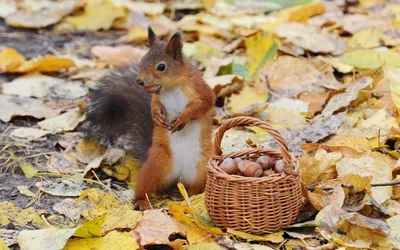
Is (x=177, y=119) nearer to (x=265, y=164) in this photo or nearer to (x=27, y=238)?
(x=265, y=164)

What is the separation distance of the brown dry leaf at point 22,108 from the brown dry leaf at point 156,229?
1.18 m

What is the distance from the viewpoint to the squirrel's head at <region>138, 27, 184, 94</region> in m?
2.10

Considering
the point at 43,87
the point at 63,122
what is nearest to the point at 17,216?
the point at 63,122

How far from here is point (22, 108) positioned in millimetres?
3059

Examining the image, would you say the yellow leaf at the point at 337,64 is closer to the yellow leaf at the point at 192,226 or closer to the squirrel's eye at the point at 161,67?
the squirrel's eye at the point at 161,67

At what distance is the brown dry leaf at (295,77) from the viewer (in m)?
3.17

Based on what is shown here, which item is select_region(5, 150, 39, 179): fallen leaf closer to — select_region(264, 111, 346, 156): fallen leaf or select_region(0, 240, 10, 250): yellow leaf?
select_region(0, 240, 10, 250): yellow leaf

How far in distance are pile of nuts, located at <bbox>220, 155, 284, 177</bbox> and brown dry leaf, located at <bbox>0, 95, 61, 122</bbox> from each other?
1274 millimetres

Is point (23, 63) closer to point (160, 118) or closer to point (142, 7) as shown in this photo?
point (142, 7)

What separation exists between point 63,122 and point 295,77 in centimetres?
109

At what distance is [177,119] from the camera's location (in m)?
2.12

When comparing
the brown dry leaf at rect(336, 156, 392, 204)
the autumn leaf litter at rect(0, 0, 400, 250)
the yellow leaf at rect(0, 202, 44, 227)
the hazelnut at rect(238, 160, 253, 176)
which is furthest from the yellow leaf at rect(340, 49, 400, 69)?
the yellow leaf at rect(0, 202, 44, 227)

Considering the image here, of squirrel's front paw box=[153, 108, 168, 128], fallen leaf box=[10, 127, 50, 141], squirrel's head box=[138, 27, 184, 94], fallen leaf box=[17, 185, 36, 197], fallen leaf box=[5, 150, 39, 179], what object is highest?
squirrel's head box=[138, 27, 184, 94]

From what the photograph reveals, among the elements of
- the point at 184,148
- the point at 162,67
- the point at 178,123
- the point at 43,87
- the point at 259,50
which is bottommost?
the point at 43,87
